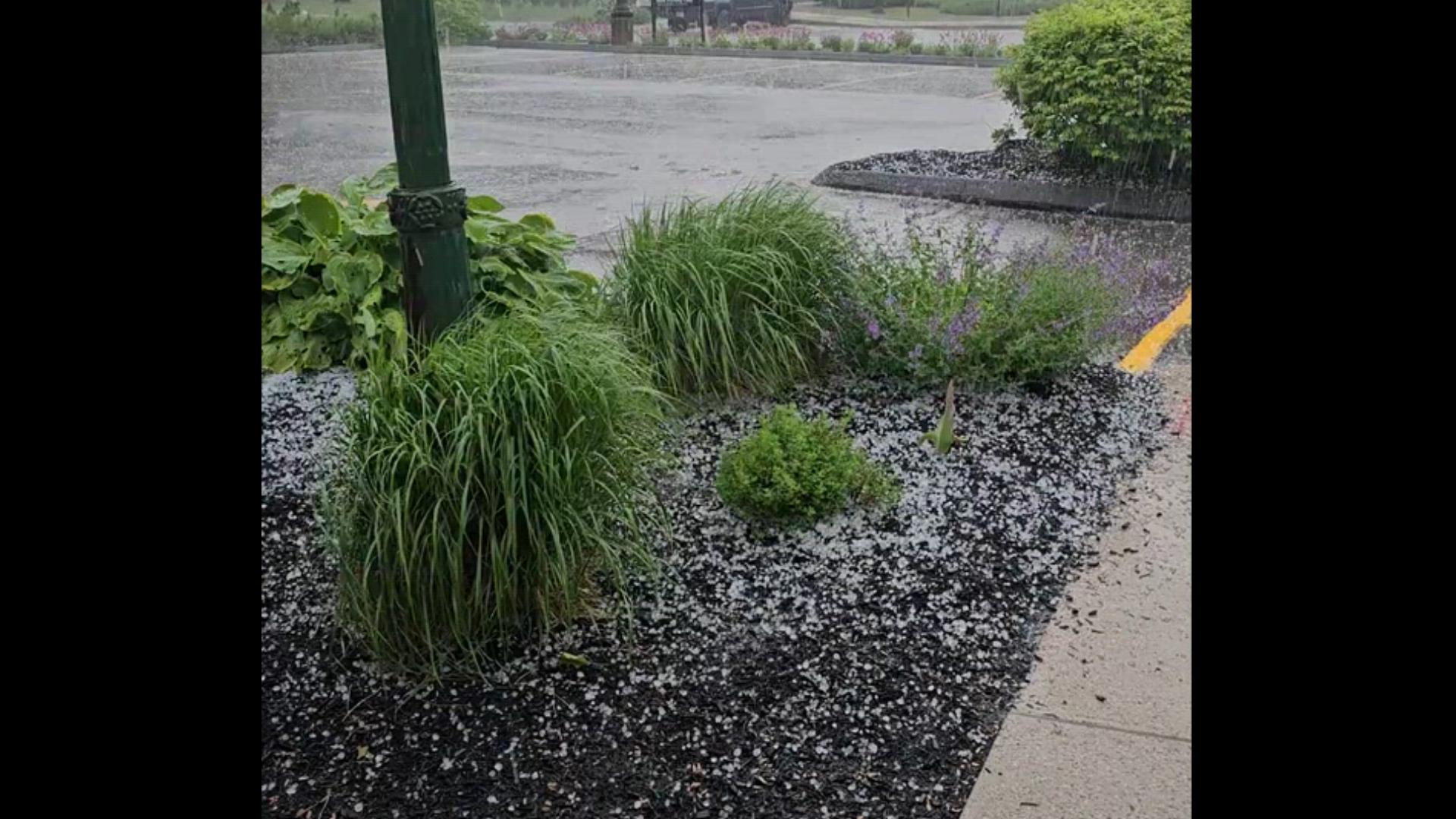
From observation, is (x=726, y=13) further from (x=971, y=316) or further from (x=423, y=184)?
(x=423, y=184)

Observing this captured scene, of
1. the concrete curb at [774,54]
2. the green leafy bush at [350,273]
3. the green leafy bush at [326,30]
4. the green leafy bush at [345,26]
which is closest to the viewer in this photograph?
the green leafy bush at [350,273]

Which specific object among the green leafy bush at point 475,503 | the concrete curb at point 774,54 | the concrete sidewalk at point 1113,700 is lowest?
the concrete sidewalk at point 1113,700

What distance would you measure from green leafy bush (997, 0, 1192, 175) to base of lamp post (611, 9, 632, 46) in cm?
1531

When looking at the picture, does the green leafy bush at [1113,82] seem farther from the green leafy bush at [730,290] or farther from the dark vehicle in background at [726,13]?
the dark vehicle in background at [726,13]

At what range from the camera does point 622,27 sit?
24.4 m

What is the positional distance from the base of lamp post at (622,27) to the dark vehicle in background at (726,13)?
0.89m

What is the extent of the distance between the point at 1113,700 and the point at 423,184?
2.25m

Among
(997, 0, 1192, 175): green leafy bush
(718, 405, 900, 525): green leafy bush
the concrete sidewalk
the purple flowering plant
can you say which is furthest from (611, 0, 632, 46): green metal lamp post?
the concrete sidewalk

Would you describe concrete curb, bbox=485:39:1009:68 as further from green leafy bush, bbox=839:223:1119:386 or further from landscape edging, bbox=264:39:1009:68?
green leafy bush, bbox=839:223:1119:386

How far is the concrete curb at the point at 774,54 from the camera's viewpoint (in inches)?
843

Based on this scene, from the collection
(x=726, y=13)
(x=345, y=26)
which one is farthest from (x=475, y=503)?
(x=726, y=13)

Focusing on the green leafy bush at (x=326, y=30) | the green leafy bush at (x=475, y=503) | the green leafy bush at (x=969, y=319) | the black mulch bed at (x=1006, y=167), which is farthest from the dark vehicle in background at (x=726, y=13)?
the green leafy bush at (x=475, y=503)

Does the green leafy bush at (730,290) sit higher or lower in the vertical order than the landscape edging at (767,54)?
lower

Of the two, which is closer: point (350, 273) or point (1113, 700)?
point (1113, 700)
